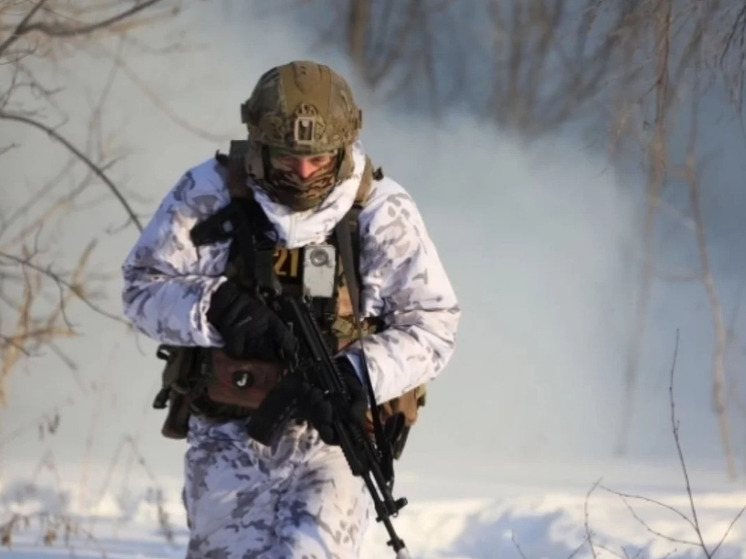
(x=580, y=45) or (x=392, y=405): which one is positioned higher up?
(x=580, y=45)

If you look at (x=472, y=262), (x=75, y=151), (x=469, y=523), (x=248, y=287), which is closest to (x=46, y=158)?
(x=75, y=151)

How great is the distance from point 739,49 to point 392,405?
358 cm

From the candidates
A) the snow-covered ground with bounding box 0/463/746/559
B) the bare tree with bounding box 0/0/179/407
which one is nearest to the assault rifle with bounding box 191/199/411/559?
the snow-covered ground with bounding box 0/463/746/559

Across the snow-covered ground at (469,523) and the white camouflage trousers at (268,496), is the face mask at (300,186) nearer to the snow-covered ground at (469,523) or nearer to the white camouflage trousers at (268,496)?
the white camouflage trousers at (268,496)

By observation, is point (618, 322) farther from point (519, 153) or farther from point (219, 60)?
point (219, 60)

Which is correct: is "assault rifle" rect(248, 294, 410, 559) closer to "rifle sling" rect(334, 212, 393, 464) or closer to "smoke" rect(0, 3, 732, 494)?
"rifle sling" rect(334, 212, 393, 464)

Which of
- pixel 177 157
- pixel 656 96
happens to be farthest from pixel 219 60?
pixel 656 96

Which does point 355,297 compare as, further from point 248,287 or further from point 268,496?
point 268,496

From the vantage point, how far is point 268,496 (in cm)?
276

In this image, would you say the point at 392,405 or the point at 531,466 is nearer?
the point at 392,405

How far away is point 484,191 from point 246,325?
426 centimetres

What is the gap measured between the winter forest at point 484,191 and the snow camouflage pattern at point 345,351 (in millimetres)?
3066

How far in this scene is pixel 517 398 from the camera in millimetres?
6426

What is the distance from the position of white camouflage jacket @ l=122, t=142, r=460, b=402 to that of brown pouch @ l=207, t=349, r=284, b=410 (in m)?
0.08
